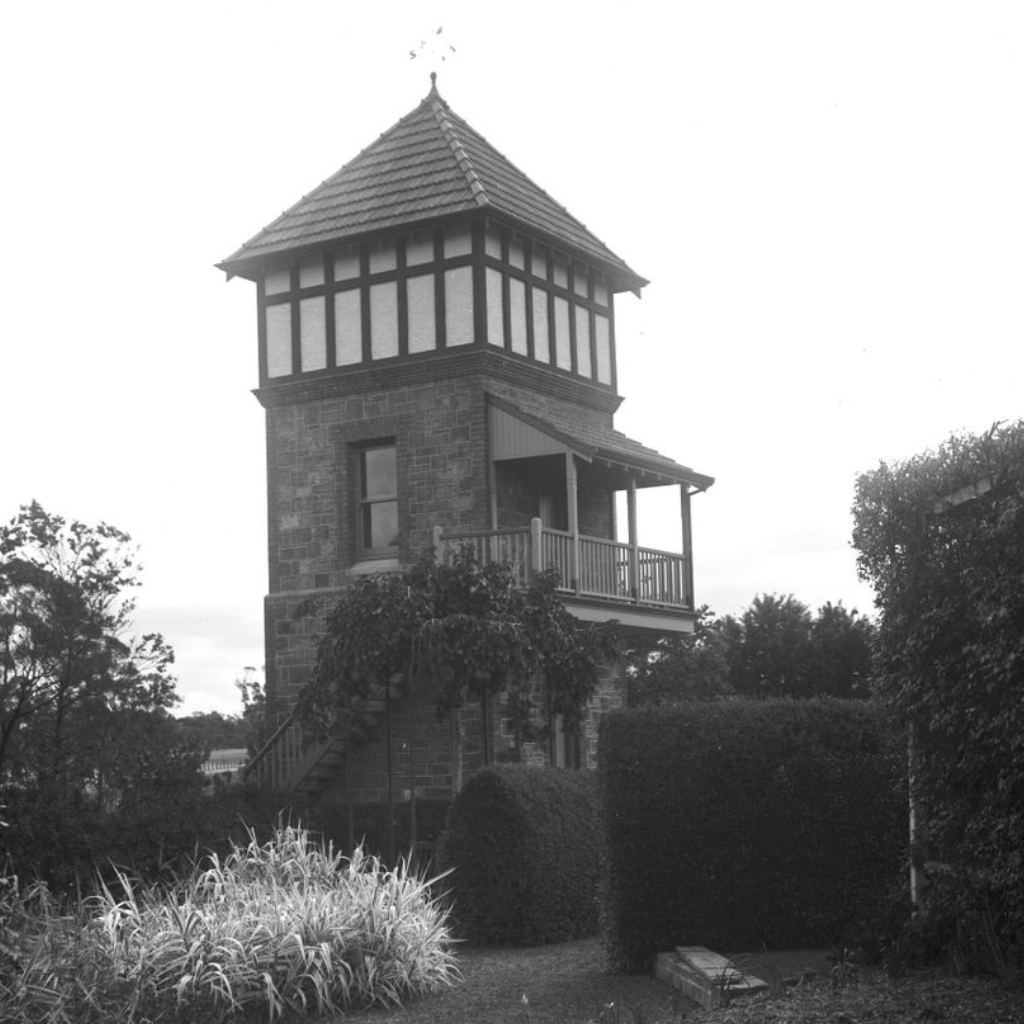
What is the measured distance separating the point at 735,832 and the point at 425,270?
50.2ft

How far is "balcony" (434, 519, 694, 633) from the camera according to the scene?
24984mm

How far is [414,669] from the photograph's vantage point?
72.2 ft

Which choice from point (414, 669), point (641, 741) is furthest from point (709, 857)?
point (414, 669)

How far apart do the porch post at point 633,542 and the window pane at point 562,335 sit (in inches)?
90.0

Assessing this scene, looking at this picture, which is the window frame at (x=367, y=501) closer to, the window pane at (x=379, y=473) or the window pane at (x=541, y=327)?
the window pane at (x=379, y=473)

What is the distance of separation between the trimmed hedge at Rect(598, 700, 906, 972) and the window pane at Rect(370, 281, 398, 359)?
14801 millimetres

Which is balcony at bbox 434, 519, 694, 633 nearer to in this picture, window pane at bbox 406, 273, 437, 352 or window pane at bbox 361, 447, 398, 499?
window pane at bbox 361, 447, 398, 499

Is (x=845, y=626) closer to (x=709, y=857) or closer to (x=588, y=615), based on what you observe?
(x=588, y=615)

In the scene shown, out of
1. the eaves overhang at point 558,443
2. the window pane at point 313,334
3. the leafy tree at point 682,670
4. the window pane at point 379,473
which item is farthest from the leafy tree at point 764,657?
the window pane at point 313,334

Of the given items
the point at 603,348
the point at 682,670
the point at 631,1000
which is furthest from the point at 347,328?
the point at 631,1000

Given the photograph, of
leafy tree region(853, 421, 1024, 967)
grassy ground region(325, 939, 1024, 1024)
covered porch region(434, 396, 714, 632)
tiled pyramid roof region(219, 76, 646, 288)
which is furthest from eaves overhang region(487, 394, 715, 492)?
leafy tree region(853, 421, 1024, 967)

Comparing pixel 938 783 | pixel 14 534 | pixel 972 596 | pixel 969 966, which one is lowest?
pixel 969 966

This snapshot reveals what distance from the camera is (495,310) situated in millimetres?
26797

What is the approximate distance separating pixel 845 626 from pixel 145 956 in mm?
26320
